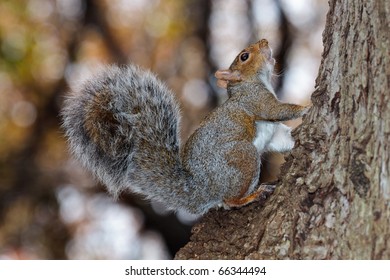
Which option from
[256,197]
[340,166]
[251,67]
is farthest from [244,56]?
[340,166]

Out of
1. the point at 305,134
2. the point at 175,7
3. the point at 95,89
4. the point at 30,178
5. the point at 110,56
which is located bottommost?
the point at 30,178

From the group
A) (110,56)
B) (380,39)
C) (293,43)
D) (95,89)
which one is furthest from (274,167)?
(380,39)

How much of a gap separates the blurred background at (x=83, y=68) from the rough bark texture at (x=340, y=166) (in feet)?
8.03

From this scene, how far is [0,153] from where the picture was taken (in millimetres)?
5262

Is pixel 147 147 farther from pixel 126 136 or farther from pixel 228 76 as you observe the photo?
pixel 228 76

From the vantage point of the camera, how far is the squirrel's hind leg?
91.7 inches

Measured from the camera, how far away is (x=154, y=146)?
8.46ft

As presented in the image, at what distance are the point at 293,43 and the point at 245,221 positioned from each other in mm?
3146

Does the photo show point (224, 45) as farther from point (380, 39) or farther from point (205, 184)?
point (380, 39)

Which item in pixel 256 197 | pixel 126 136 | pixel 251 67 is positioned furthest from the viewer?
pixel 251 67

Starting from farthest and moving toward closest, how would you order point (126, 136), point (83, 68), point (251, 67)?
point (83, 68)
point (251, 67)
point (126, 136)

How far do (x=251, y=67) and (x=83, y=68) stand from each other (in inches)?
77.0

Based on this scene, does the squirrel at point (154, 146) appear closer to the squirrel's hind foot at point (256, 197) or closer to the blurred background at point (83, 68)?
the squirrel's hind foot at point (256, 197)

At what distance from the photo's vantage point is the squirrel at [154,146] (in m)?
2.54
